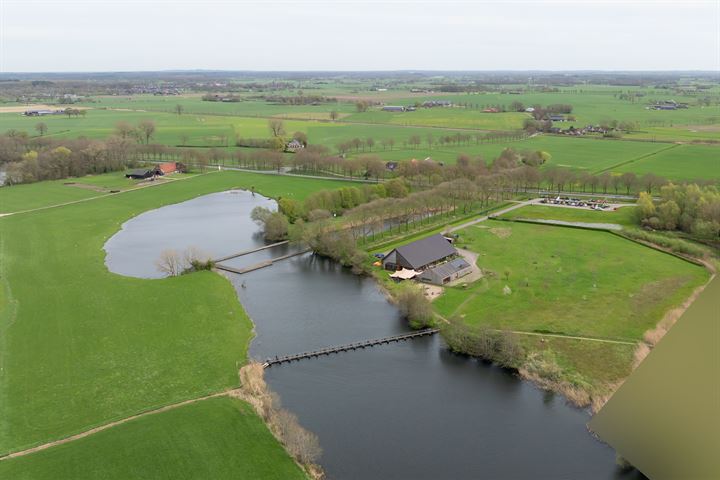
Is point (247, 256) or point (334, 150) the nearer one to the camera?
point (247, 256)

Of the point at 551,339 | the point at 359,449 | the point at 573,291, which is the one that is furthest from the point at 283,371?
the point at 573,291

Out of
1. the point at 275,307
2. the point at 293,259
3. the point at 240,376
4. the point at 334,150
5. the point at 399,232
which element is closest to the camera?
the point at 240,376

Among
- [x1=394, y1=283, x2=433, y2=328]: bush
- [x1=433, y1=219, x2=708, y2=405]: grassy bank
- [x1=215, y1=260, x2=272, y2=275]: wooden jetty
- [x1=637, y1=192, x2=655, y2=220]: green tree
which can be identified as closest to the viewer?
[x1=433, y1=219, x2=708, y2=405]: grassy bank

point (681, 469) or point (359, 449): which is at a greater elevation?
point (681, 469)

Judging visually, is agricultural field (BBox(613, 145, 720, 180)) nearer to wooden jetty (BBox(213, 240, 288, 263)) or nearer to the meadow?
the meadow

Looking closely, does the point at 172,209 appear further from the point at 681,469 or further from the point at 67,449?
the point at 681,469

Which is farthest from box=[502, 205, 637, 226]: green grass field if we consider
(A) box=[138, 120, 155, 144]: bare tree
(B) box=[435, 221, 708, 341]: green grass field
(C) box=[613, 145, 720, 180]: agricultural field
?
(A) box=[138, 120, 155, 144]: bare tree
